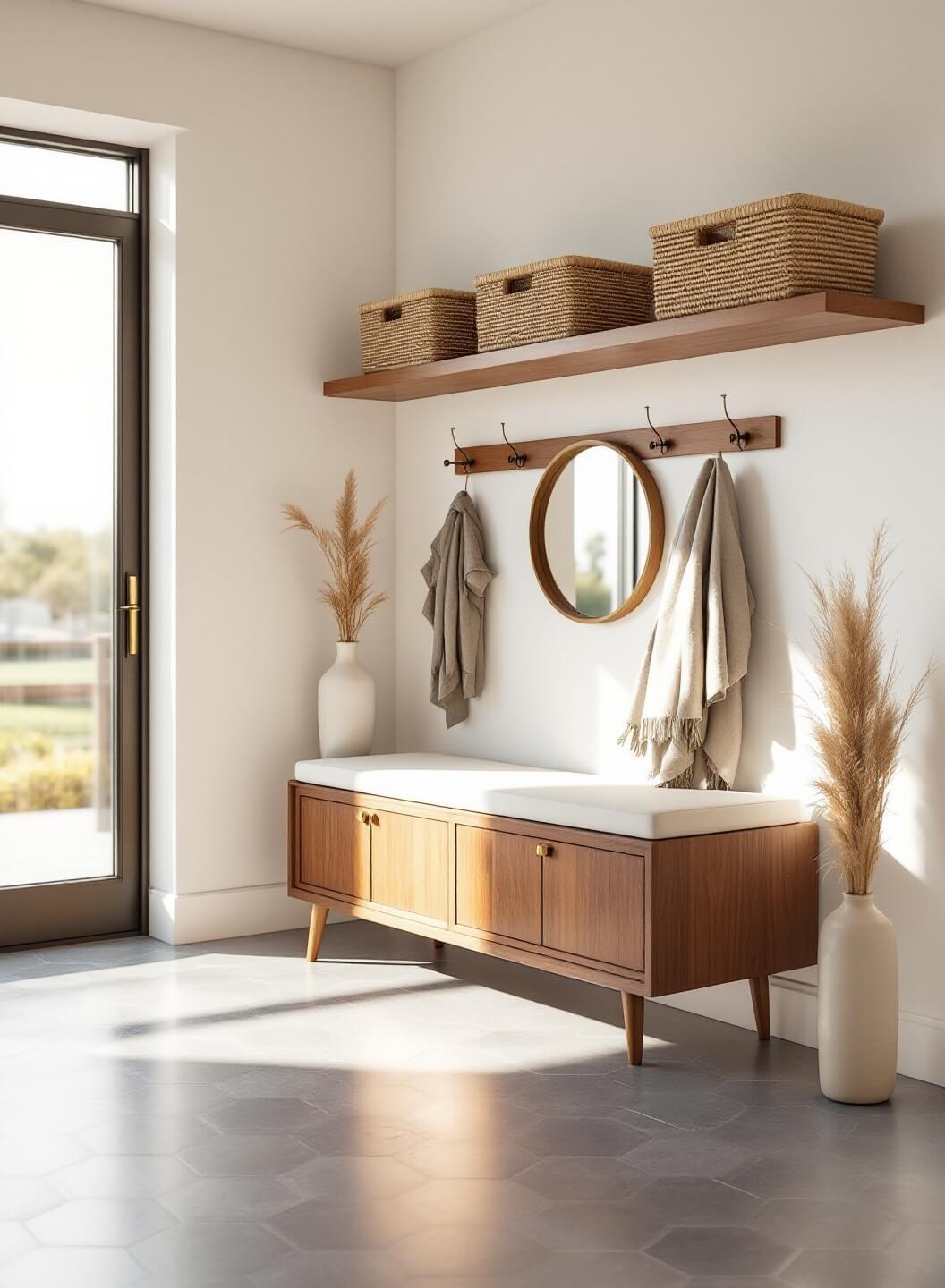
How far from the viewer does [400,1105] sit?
3.27 metres

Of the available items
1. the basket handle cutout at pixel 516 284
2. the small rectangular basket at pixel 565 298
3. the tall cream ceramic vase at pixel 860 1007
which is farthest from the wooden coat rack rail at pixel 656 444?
the tall cream ceramic vase at pixel 860 1007

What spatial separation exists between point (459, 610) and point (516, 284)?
42.8 inches

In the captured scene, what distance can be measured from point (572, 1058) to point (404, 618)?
2.04m

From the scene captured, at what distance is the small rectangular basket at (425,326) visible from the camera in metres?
4.55

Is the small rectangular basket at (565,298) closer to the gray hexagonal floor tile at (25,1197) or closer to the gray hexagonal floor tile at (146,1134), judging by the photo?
the gray hexagonal floor tile at (146,1134)

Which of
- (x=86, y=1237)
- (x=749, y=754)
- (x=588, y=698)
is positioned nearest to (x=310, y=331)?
(x=588, y=698)

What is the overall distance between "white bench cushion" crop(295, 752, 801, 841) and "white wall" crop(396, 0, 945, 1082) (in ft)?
0.67

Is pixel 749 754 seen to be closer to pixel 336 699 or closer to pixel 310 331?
pixel 336 699

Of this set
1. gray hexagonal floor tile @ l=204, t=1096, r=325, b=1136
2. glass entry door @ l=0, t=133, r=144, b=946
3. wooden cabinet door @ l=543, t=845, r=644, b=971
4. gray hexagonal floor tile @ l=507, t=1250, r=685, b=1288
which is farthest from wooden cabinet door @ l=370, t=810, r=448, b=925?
gray hexagonal floor tile @ l=507, t=1250, r=685, b=1288

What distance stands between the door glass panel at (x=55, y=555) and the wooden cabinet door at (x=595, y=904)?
6.01 ft

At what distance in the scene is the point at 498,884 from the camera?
3.91 m

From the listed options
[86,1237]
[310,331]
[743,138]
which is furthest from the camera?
[310,331]

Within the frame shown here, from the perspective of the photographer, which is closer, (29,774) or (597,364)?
(597,364)

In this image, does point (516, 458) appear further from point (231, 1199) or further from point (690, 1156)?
point (231, 1199)
